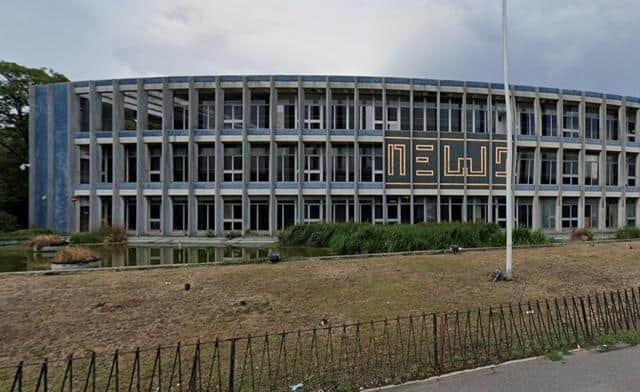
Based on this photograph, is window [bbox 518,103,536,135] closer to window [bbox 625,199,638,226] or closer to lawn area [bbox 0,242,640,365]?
window [bbox 625,199,638,226]

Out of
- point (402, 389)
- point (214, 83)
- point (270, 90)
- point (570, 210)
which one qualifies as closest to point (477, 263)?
point (402, 389)

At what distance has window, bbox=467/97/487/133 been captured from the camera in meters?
31.1

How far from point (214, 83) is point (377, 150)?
13801 mm

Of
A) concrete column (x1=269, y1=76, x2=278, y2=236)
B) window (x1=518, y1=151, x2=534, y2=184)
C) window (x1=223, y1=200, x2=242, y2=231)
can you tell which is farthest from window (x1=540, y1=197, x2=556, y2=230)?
window (x1=223, y1=200, x2=242, y2=231)

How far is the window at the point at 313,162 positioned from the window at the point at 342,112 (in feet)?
7.91

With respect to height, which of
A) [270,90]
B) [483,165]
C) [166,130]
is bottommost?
[483,165]

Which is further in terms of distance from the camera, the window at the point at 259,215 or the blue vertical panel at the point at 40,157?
the window at the point at 259,215

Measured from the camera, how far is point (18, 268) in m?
13.5

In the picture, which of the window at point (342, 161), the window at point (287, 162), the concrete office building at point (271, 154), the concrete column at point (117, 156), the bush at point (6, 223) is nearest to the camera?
the bush at point (6, 223)

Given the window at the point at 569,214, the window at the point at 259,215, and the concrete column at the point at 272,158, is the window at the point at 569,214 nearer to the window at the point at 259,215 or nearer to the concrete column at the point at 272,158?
the concrete column at the point at 272,158

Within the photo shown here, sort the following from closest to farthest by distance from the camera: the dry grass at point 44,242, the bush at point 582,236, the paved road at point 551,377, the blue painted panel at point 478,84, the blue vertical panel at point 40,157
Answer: the paved road at point 551,377
the dry grass at point 44,242
the bush at point 582,236
the blue vertical panel at point 40,157
the blue painted panel at point 478,84

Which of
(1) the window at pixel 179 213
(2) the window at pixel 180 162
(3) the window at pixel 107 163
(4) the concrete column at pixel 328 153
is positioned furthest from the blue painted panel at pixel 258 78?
(3) the window at pixel 107 163

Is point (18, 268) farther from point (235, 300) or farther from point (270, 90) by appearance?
point (270, 90)

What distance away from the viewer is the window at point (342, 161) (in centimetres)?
2967
